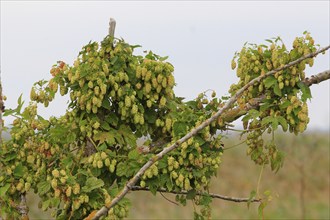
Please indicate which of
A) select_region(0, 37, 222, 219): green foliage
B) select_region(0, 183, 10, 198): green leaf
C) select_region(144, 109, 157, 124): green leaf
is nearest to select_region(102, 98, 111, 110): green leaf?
select_region(0, 37, 222, 219): green foliage

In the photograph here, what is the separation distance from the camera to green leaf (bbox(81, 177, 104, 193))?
352cm

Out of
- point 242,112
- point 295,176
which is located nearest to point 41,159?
point 242,112

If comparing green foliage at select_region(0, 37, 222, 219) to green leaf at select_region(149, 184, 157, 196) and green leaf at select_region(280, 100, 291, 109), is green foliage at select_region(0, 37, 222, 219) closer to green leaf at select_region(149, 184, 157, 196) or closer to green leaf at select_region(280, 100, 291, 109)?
green leaf at select_region(149, 184, 157, 196)

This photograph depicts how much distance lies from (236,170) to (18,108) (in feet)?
37.8

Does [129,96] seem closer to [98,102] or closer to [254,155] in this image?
[98,102]

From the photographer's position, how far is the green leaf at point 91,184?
3516 millimetres

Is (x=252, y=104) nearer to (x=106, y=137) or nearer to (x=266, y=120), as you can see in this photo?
(x=266, y=120)

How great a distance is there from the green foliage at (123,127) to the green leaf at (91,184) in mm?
33

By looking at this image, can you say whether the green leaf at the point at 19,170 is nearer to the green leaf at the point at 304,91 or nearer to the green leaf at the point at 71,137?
the green leaf at the point at 71,137

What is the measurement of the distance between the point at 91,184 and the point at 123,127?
46 centimetres

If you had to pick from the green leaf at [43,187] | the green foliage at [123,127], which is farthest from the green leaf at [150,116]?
the green leaf at [43,187]

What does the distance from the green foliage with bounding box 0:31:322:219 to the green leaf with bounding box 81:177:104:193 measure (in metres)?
0.03

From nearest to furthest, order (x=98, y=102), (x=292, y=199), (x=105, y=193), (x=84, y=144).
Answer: (x=105, y=193)
(x=98, y=102)
(x=84, y=144)
(x=292, y=199)

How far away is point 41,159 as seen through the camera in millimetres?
4000
